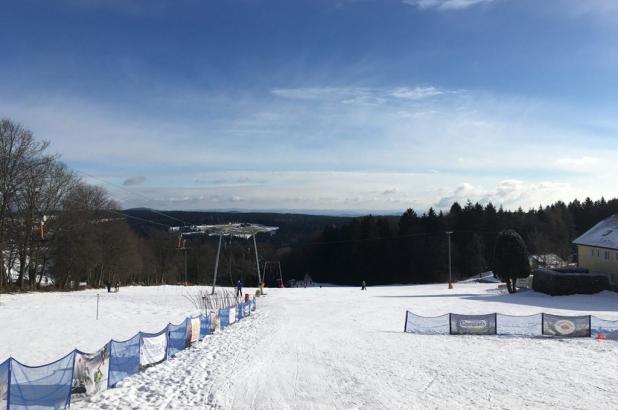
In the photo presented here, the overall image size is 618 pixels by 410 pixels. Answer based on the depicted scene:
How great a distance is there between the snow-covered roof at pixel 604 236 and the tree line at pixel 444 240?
33.6 meters

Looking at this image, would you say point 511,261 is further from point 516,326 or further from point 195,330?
point 195,330

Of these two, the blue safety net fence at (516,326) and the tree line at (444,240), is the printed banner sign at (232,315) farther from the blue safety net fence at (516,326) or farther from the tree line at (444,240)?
the tree line at (444,240)

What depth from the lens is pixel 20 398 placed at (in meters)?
11.4

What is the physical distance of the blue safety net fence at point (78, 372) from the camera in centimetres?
1134

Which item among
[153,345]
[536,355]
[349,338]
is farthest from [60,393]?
[536,355]

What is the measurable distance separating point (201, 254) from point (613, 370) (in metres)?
104

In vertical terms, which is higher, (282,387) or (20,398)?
(20,398)

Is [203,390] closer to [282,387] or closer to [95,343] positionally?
[282,387]

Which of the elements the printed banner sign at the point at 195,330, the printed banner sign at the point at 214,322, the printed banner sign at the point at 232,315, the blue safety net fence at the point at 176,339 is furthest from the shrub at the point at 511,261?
the blue safety net fence at the point at 176,339

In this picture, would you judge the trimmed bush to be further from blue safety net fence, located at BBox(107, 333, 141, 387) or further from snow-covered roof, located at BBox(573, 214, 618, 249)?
blue safety net fence, located at BBox(107, 333, 141, 387)

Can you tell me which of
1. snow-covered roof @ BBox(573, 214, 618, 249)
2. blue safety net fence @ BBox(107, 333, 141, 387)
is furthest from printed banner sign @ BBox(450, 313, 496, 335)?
snow-covered roof @ BBox(573, 214, 618, 249)

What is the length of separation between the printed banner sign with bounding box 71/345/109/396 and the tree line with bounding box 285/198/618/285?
78.0m

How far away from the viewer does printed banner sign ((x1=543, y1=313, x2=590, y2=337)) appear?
25828 mm

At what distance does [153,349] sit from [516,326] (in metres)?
19.9
